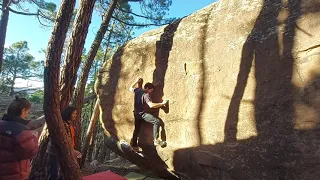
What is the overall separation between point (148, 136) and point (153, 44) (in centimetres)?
248

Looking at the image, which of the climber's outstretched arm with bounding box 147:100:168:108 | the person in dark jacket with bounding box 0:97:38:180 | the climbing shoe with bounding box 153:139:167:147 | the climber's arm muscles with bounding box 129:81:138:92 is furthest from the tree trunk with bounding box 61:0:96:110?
the person in dark jacket with bounding box 0:97:38:180

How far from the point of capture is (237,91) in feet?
16.5

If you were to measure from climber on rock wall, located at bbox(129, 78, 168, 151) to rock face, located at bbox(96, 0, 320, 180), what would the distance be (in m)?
0.20

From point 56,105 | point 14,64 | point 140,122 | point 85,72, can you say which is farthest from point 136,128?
point 14,64

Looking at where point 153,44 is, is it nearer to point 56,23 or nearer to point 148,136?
→ point 148,136

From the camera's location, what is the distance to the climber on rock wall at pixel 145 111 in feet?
20.6

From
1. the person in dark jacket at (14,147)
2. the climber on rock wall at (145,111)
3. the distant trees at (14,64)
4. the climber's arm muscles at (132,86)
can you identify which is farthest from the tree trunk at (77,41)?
the distant trees at (14,64)

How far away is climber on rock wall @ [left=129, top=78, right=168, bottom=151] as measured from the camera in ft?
20.6

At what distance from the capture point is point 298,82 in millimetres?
4266

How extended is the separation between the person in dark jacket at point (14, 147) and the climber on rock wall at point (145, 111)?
3.25m

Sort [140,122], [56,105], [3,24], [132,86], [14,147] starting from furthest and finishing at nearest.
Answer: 1. [3,24]
2. [132,86]
3. [140,122]
4. [56,105]
5. [14,147]

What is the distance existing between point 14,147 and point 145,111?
3.57 metres

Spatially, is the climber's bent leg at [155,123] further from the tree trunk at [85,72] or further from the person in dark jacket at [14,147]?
the person in dark jacket at [14,147]

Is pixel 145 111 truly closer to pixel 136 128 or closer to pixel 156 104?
pixel 156 104
